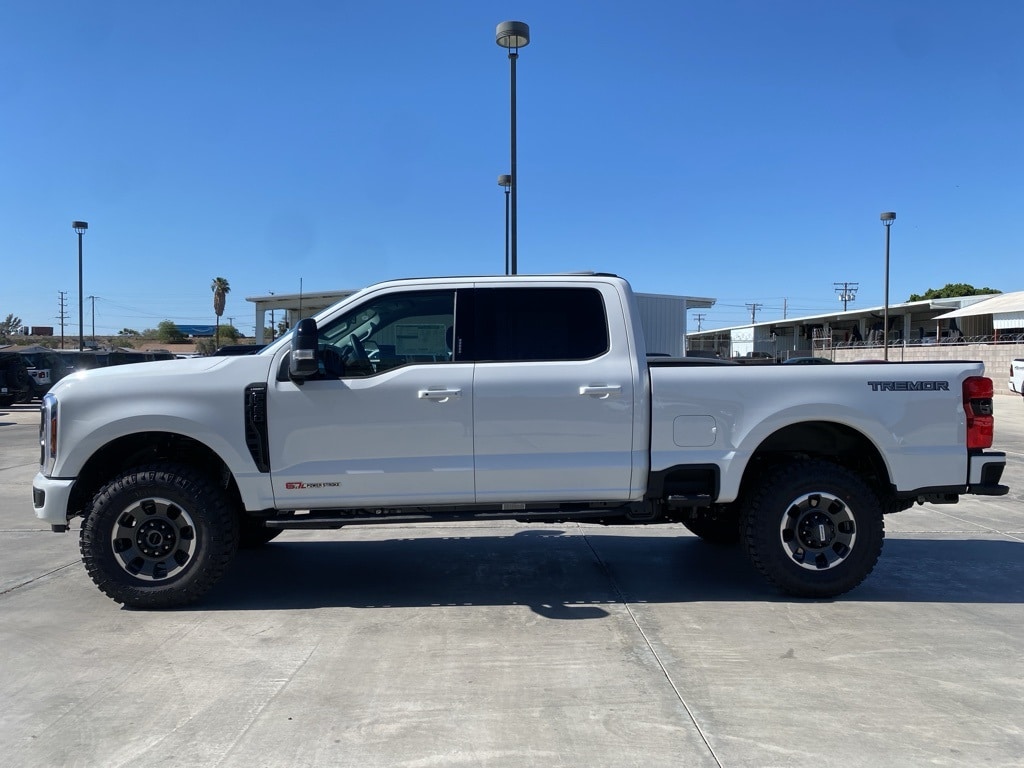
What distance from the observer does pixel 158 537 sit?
4895 mm

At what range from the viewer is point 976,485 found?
5.09 meters

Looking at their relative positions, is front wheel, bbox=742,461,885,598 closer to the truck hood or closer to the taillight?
the taillight

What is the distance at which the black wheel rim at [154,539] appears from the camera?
485cm

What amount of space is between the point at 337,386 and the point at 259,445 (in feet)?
2.05

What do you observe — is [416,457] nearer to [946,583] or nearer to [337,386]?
[337,386]

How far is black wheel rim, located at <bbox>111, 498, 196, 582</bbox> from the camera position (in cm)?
485

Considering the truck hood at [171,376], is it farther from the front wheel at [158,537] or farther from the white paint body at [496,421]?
the front wheel at [158,537]

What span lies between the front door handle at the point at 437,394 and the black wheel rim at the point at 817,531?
2.36 metres

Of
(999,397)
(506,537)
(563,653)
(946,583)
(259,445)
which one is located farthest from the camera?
(999,397)

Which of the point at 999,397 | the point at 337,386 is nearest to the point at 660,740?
the point at 337,386

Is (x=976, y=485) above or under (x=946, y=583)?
above

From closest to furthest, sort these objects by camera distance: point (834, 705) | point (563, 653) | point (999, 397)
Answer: point (834, 705) → point (563, 653) → point (999, 397)

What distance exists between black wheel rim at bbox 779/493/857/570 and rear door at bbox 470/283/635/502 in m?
1.13

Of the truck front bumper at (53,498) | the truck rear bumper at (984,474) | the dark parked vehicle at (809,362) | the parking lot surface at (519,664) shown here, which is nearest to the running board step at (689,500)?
the parking lot surface at (519,664)
